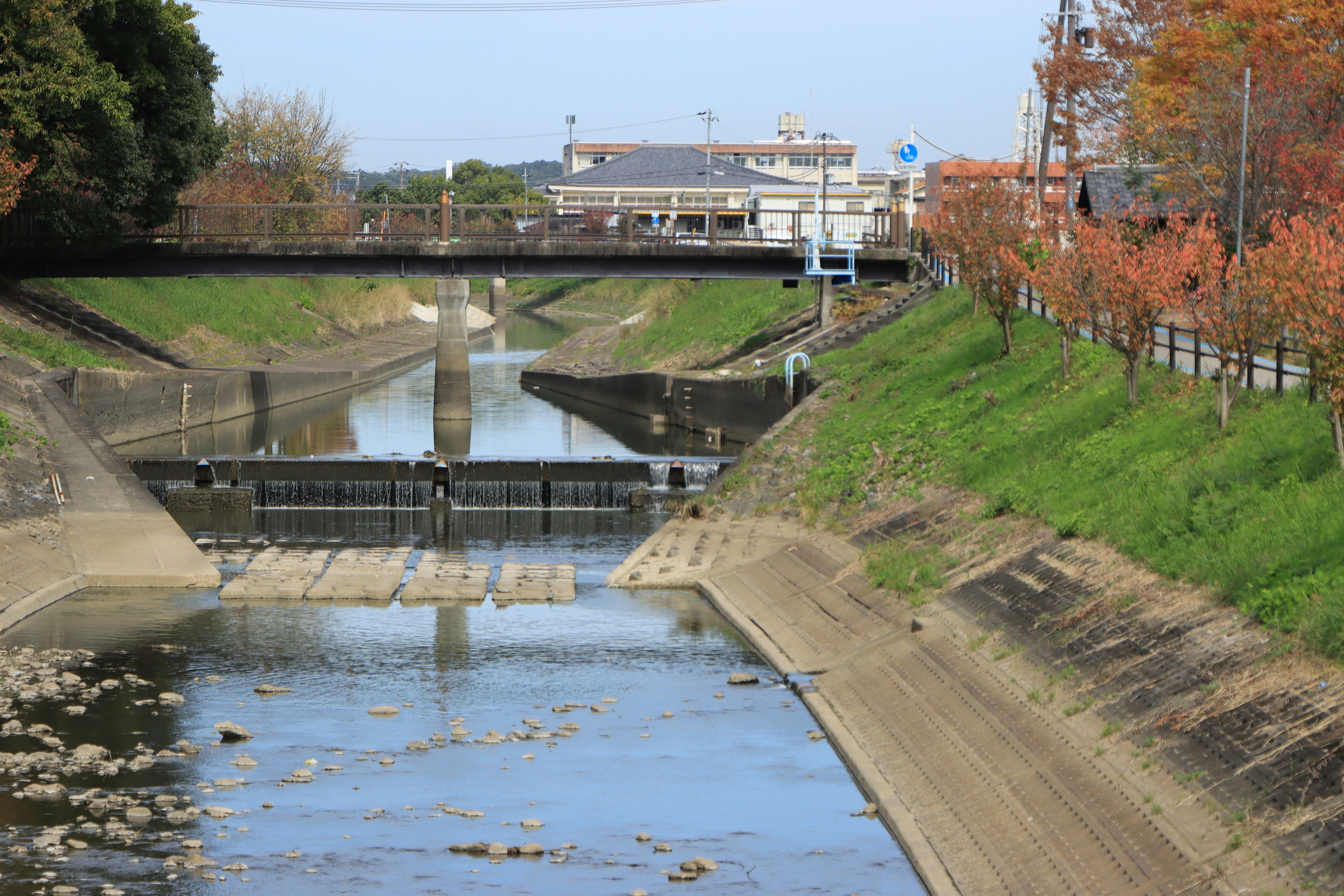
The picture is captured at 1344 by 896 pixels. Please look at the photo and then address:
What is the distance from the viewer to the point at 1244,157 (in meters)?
32.1

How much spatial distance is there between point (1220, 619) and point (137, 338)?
48.9m

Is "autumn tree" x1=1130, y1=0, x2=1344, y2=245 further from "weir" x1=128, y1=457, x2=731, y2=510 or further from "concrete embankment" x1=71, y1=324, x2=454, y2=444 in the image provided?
"concrete embankment" x1=71, y1=324, x2=454, y2=444

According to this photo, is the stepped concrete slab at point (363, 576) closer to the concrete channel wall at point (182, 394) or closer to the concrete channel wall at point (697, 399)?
the concrete channel wall at point (182, 394)

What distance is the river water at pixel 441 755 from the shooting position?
49.9ft

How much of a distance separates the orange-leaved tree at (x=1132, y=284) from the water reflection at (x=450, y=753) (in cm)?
912

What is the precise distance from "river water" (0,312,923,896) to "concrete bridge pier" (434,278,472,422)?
1095 inches

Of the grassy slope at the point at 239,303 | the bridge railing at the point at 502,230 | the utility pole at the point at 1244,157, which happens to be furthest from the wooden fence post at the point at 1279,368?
the grassy slope at the point at 239,303

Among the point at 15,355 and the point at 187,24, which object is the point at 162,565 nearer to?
the point at 15,355

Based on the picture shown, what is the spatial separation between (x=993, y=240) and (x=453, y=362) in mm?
25901

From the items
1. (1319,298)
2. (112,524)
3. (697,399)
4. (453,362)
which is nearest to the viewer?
(1319,298)

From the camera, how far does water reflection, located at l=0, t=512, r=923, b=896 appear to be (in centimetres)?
1526

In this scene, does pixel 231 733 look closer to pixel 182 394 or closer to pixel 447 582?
pixel 447 582

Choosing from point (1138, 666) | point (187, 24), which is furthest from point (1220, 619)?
point (187, 24)

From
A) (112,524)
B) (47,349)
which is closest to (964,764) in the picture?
(112,524)
